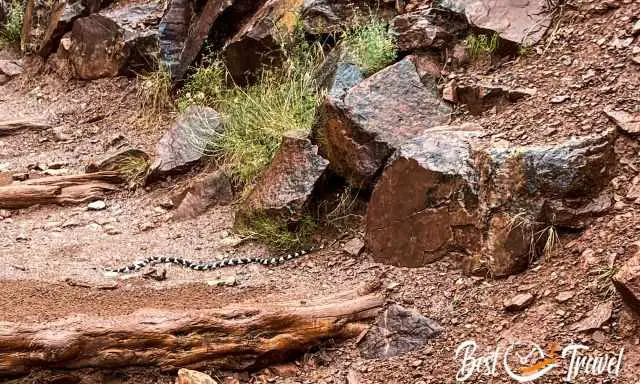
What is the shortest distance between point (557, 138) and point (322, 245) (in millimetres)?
1801

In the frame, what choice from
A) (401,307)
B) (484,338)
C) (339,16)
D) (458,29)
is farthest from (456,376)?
(339,16)

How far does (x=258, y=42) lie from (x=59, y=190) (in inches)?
90.6

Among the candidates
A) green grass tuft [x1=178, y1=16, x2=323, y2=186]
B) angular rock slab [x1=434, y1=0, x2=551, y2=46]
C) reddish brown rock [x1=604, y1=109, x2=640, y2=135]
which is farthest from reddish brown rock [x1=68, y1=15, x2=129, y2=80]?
reddish brown rock [x1=604, y1=109, x2=640, y2=135]

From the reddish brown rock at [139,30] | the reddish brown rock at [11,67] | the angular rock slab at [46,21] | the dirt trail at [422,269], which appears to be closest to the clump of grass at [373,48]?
the dirt trail at [422,269]

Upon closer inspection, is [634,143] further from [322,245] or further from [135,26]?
[135,26]

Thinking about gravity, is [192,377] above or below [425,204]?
below

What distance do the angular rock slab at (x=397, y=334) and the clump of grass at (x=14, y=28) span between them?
298 inches

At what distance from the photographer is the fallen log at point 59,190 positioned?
655 cm

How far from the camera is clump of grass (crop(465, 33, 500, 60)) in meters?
5.13

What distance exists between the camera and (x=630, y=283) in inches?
124

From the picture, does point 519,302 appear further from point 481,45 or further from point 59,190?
point 59,190

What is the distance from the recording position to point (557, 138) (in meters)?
4.13

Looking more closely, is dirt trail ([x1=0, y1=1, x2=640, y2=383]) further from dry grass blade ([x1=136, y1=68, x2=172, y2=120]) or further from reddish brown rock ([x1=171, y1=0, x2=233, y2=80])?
reddish brown rock ([x1=171, y1=0, x2=233, y2=80])

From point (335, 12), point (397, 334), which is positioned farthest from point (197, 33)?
point (397, 334)
